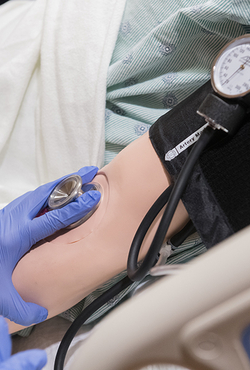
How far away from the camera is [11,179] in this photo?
1013 millimetres

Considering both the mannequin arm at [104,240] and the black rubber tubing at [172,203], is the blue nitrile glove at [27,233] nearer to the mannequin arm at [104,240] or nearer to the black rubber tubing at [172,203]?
the mannequin arm at [104,240]

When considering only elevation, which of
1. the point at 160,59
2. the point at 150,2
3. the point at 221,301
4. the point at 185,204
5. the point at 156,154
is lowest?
the point at 221,301

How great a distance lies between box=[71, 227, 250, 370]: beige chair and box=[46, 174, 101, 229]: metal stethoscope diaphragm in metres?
0.42

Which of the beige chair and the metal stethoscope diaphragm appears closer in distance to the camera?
the beige chair

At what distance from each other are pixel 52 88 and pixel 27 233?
489 millimetres

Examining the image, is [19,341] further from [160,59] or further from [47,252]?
[160,59]

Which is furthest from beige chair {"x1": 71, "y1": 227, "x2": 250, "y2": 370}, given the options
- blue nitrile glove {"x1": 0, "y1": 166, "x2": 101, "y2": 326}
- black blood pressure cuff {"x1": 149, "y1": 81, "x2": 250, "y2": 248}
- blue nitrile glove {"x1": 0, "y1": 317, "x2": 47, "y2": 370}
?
blue nitrile glove {"x1": 0, "y1": 166, "x2": 101, "y2": 326}

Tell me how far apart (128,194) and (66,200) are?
0.18 m

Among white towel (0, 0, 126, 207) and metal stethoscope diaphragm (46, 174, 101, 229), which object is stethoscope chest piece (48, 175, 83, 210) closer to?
metal stethoscope diaphragm (46, 174, 101, 229)

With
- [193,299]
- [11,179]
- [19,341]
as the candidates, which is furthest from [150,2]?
[19,341]

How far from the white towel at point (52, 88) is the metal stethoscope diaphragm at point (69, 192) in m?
0.16

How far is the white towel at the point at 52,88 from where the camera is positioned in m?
0.87

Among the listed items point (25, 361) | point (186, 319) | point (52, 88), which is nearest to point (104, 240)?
point (25, 361)

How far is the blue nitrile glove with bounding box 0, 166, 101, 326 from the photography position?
68cm
